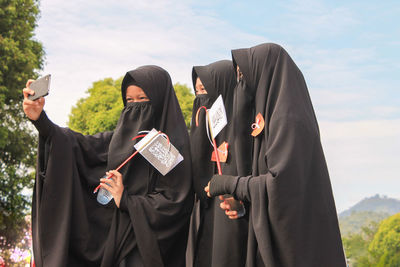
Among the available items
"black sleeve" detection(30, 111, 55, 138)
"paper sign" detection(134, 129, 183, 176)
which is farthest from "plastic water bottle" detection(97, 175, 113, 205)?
"black sleeve" detection(30, 111, 55, 138)

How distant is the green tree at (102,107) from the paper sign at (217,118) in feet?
49.5

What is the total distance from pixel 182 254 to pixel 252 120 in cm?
153

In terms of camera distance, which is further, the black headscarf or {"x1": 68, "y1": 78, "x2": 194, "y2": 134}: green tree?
{"x1": 68, "y1": 78, "x2": 194, "y2": 134}: green tree

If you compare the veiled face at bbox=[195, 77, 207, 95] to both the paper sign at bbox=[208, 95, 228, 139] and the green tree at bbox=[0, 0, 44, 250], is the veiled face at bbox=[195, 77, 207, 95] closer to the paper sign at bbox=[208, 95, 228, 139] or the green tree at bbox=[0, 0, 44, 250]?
the paper sign at bbox=[208, 95, 228, 139]

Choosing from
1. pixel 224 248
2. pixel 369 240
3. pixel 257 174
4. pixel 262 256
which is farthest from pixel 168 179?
pixel 369 240

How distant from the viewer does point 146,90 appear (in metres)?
4.36

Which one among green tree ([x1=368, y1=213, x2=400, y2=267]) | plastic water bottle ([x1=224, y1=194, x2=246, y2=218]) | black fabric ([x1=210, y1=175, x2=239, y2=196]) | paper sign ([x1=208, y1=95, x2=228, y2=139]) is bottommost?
green tree ([x1=368, y1=213, x2=400, y2=267])

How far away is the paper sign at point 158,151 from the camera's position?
162 inches

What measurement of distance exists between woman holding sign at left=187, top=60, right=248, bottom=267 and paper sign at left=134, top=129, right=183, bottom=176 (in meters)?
0.22

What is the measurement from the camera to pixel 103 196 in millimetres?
4320

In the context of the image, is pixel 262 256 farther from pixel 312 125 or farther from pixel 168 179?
pixel 168 179

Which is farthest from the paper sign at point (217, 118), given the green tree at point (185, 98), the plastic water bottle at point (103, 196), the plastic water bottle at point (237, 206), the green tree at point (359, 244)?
the green tree at point (185, 98)

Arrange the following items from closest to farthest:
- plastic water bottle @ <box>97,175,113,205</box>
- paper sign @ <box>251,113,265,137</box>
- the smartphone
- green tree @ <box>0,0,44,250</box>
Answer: paper sign @ <box>251,113,265,137</box>
the smartphone
plastic water bottle @ <box>97,175,113,205</box>
green tree @ <box>0,0,44,250</box>

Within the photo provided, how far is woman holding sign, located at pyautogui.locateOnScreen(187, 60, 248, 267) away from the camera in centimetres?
362
